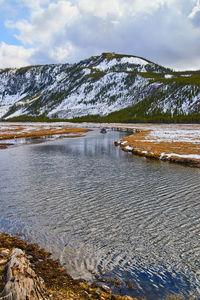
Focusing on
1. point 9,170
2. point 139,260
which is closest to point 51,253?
point 139,260

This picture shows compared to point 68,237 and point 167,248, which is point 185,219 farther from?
point 68,237

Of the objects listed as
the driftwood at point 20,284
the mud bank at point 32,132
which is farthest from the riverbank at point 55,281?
the mud bank at point 32,132

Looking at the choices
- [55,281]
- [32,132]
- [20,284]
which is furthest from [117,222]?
[32,132]

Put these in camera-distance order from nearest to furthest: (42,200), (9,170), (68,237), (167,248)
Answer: (167,248)
(68,237)
(42,200)
(9,170)

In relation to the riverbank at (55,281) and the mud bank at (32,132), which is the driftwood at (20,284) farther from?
the mud bank at (32,132)

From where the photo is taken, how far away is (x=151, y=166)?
36.5 metres

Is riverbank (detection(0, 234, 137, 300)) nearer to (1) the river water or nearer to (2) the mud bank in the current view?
(1) the river water

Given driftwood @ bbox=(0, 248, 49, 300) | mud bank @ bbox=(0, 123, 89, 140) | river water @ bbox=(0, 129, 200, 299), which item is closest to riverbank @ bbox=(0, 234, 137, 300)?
driftwood @ bbox=(0, 248, 49, 300)

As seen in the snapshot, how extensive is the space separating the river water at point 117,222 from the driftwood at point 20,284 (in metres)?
3.42

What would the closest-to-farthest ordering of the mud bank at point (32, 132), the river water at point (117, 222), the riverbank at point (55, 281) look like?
the riverbank at point (55, 281) → the river water at point (117, 222) → the mud bank at point (32, 132)

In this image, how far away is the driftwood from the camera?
718 centimetres

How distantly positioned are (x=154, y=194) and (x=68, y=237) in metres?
11.6

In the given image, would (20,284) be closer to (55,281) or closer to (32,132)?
(55,281)

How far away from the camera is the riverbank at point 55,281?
8695mm
